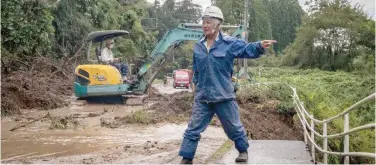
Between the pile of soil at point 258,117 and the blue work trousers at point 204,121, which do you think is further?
the pile of soil at point 258,117

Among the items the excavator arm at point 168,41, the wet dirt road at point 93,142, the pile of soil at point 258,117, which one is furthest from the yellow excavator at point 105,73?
the wet dirt road at point 93,142

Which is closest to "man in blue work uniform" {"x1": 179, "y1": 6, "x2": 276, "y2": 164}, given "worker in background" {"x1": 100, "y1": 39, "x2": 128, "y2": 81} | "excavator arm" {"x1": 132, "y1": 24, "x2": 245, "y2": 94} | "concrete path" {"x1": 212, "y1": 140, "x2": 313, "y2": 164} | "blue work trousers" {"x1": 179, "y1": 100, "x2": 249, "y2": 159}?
"blue work trousers" {"x1": 179, "y1": 100, "x2": 249, "y2": 159}

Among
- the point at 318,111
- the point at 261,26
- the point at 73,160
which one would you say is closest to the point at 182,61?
the point at 261,26

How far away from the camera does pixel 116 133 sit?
32.7 ft

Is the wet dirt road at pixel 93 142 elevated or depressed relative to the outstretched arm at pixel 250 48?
depressed

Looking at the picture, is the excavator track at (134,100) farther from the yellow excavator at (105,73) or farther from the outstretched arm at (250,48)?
the outstretched arm at (250,48)

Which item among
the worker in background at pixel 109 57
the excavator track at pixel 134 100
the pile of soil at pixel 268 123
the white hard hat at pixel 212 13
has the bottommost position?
the pile of soil at pixel 268 123

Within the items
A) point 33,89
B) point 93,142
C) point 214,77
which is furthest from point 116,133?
point 33,89

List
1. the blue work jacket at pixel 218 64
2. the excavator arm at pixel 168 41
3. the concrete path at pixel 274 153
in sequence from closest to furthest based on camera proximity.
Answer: the blue work jacket at pixel 218 64
the concrete path at pixel 274 153
the excavator arm at pixel 168 41

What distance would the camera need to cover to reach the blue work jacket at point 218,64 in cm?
555

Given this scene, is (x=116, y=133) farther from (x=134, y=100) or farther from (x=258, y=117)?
(x=134, y=100)

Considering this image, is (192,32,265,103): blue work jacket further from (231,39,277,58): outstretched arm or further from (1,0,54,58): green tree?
(1,0,54,58): green tree

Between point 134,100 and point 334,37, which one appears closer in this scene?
point 134,100

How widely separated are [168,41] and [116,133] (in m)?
7.15
